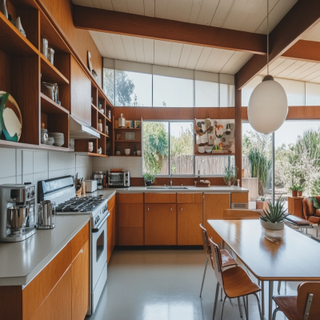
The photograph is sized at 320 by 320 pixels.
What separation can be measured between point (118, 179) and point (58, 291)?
2848mm

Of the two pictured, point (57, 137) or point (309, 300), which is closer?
point (309, 300)

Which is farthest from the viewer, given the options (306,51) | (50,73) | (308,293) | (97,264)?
(306,51)

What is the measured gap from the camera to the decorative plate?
1.44m

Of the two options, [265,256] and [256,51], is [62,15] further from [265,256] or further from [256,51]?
[265,256]

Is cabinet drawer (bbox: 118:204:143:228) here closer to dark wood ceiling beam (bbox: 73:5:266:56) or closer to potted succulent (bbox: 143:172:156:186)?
potted succulent (bbox: 143:172:156:186)

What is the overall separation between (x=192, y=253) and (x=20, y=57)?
335cm

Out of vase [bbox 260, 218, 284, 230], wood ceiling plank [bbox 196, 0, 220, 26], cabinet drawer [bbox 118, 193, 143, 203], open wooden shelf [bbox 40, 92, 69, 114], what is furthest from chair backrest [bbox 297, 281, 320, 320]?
cabinet drawer [bbox 118, 193, 143, 203]

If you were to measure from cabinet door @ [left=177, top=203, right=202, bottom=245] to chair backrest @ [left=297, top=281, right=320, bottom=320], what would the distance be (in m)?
2.62

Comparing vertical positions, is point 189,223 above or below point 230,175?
below

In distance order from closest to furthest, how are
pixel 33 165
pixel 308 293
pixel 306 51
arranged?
1. pixel 308 293
2. pixel 33 165
3. pixel 306 51

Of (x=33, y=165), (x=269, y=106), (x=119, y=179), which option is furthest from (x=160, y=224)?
(x=269, y=106)

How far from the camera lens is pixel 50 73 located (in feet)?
6.79

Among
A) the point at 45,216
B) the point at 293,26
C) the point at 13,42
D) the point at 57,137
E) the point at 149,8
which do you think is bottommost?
the point at 45,216

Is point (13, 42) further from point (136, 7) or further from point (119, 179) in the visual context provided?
point (119, 179)
